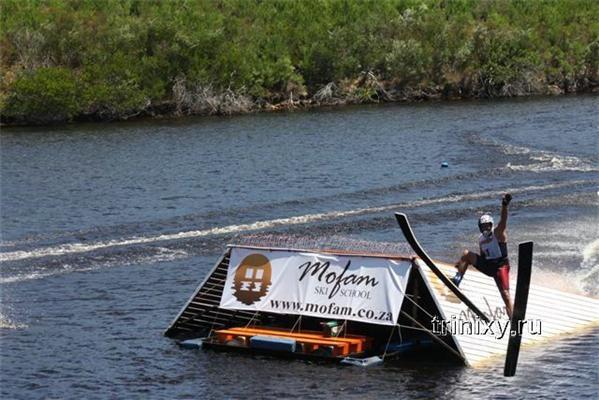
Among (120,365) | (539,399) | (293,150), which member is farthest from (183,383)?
(293,150)

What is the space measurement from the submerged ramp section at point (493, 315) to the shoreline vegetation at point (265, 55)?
5564 cm

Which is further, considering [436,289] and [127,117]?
[127,117]

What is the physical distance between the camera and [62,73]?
78.8m

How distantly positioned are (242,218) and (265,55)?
50.8 meters

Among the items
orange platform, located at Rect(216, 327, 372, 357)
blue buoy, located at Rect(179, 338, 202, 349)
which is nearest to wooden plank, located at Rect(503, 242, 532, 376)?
orange platform, located at Rect(216, 327, 372, 357)

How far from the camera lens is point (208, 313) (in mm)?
26078

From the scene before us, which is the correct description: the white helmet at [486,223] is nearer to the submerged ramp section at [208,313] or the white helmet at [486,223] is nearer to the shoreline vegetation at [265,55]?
the submerged ramp section at [208,313]

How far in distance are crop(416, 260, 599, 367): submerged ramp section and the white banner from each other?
810mm

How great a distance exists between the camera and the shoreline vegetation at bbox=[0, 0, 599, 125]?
80.4 m

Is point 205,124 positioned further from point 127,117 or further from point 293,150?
point 293,150

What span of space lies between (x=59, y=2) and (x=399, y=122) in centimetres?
3650

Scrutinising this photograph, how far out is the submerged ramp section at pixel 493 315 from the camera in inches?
922

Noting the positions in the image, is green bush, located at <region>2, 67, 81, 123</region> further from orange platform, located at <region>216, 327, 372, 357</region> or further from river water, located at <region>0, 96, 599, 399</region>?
orange platform, located at <region>216, 327, 372, 357</region>

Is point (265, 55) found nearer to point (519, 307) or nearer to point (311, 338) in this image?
point (311, 338)
